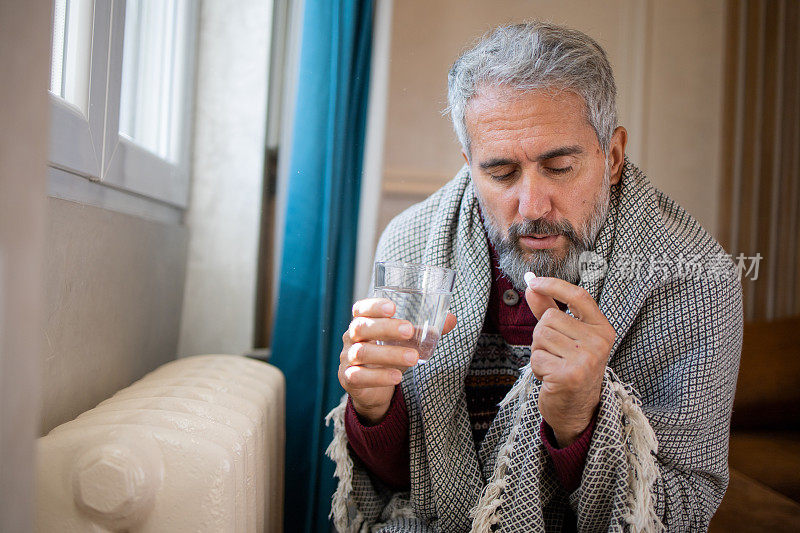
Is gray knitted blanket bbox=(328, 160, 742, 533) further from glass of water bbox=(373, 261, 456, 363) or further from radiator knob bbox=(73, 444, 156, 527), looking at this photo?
radiator knob bbox=(73, 444, 156, 527)

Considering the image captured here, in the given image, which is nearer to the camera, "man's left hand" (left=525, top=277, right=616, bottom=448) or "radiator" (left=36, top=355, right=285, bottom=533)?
"radiator" (left=36, top=355, right=285, bottom=533)

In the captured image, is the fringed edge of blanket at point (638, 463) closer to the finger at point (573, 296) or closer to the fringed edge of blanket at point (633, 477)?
the fringed edge of blanket at point (633, 477)

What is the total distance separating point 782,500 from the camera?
932 mm

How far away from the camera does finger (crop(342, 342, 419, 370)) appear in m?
0.70

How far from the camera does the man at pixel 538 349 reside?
30.3 inches

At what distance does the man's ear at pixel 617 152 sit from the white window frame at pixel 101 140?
816 mm

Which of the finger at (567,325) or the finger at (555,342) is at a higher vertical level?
the finger at (567,325)

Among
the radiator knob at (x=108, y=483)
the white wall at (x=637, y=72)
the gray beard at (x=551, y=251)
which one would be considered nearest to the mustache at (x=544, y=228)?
the gray beard at (x=551, y=251)

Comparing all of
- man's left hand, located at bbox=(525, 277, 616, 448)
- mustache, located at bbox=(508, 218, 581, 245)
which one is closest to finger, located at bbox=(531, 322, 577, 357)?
man's left hand, located at bbox=(525, 277, 616, 448)

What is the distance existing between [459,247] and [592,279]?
239 mm

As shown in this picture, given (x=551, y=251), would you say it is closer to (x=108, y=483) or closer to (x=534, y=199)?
(x=534, y=199)

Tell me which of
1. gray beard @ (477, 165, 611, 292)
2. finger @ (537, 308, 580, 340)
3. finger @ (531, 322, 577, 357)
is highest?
gray beard @ (477, 165, 611, 292)

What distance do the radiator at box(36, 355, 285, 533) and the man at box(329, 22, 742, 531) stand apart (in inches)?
7.1

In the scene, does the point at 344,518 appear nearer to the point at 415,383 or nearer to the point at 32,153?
the point at 415,383
